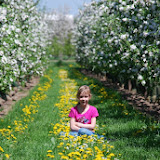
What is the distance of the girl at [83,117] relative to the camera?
5.79 m

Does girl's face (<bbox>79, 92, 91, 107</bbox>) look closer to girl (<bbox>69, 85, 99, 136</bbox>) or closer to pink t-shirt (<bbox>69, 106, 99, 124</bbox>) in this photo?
girl (<bbox>69, 85, 99, 136</bbox>)

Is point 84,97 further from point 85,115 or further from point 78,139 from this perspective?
point 78,139

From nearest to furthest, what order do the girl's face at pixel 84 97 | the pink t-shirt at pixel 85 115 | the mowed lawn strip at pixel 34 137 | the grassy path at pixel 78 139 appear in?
1. the grassy path at pixel 78 139
2. the mowed lawn strip at pixel 34 137
3. the girl's face at pixel 84 97
4. the pink t-shirt at pixel 85 115

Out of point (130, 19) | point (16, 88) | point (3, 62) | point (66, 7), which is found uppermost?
point (66, 7)

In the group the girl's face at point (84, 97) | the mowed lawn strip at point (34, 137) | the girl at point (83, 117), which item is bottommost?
the mowed lawn strip at point (34, 137)

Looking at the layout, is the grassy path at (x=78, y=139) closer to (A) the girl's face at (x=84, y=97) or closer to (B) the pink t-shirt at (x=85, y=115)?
(B) the pink t-shirt at (x=85, y=115)

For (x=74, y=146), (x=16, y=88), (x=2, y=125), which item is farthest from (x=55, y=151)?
(x=16, y=88)

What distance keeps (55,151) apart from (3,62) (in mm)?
4126

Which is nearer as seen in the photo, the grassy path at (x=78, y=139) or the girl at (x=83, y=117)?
the grassy path at (x=78, y=139)

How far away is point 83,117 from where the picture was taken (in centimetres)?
597

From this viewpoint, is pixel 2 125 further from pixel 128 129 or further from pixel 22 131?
pixel 128 129

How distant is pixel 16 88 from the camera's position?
50.0 ft

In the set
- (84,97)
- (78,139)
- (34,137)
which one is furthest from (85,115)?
(34,137)

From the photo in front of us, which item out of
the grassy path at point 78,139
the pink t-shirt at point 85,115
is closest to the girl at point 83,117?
A: the pink t-shirt at point 85,115
